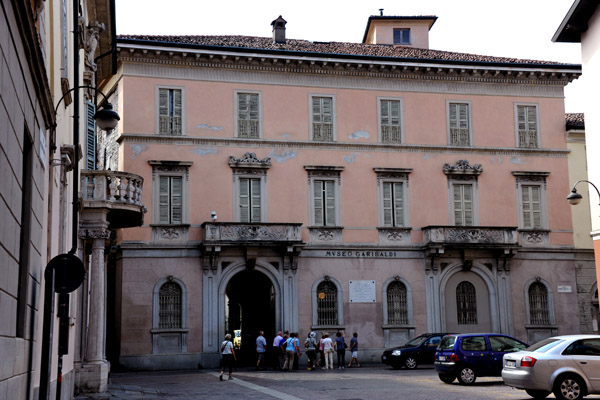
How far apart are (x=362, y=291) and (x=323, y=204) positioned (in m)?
4.13

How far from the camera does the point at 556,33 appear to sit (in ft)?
83.6

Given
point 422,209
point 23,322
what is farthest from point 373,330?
point 23,322

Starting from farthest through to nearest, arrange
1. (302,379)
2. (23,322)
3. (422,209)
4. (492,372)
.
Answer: (422,209) < (302,379) < (492,372) < (23,322)

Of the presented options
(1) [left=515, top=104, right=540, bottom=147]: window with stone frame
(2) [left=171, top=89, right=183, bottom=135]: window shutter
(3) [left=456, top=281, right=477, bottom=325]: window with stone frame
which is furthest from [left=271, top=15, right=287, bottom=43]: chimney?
(3) [left=456, top=281, right=477, bottom=325]: window with stone frame

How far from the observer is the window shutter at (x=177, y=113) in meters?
33.6

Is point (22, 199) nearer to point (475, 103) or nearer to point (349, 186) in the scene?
point (349, 186)

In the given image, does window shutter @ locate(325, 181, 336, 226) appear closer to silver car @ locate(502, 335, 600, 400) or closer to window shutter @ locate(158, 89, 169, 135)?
window shutter @ locate(158, 89, 169, 135)

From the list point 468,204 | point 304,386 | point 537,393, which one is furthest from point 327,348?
point 537,393

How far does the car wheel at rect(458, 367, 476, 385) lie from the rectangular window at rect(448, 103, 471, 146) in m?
16.0

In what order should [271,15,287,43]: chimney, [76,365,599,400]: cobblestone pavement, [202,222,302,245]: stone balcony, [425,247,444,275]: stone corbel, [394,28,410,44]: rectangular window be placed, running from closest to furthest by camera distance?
[76,365,599,400]: cobblestone pavement, [202,222,302,245]: stone balcony, [425,247,444,275]: stone corbel, [271,15,287,43]: chimney, [394,28,410,44]: rectangular window

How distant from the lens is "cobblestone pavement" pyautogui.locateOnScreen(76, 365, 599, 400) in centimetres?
1966

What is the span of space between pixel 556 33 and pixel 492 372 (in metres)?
11.0

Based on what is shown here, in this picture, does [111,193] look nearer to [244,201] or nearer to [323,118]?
[244,201]

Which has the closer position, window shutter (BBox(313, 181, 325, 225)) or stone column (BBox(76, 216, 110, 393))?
stone column (BBox(76, 216, 110, 393))
